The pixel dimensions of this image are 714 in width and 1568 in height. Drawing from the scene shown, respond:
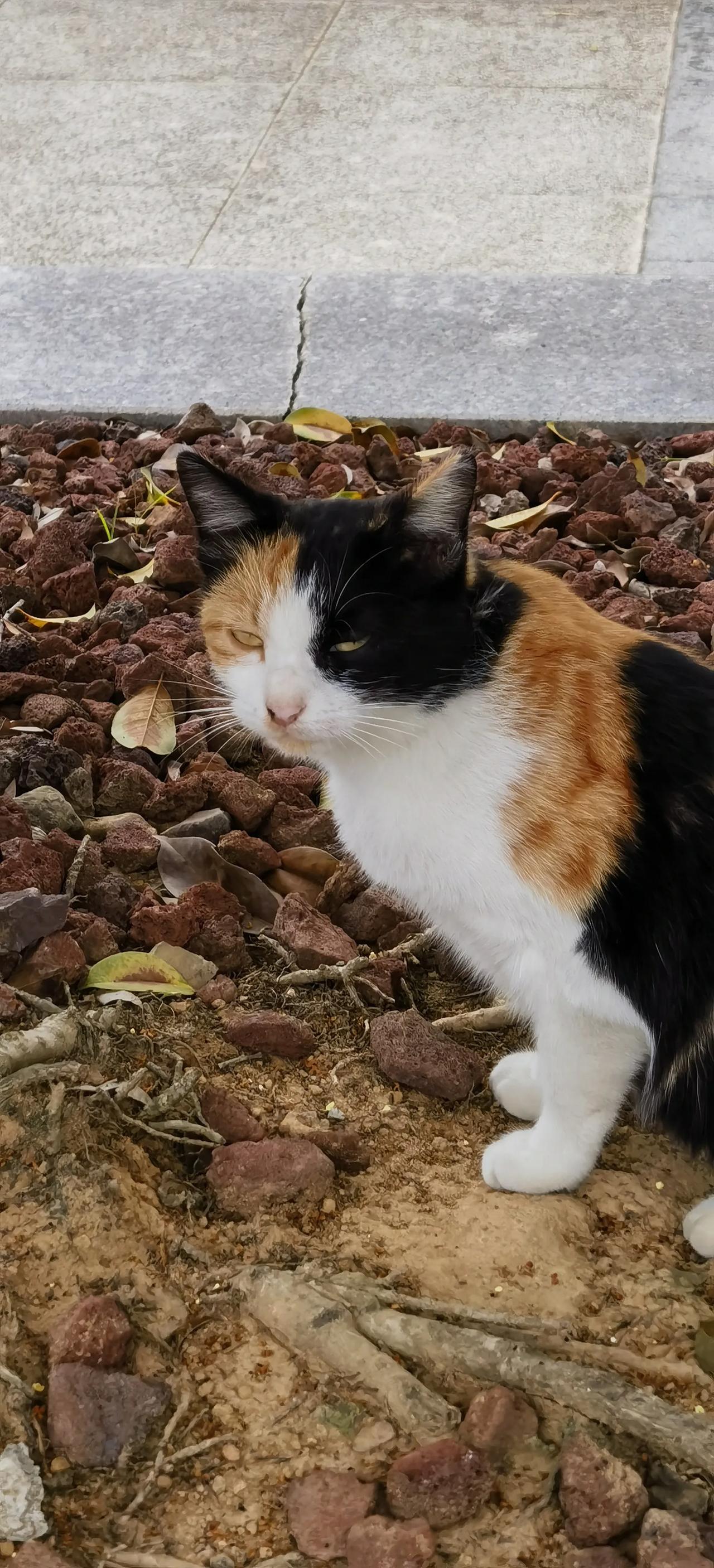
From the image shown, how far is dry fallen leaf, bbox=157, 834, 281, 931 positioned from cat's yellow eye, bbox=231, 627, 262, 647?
0.54 meters

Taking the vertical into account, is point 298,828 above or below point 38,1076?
below

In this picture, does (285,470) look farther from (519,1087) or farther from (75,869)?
(519,1087)

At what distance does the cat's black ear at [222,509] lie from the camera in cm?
183

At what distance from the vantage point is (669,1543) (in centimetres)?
133

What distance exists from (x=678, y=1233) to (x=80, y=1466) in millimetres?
798

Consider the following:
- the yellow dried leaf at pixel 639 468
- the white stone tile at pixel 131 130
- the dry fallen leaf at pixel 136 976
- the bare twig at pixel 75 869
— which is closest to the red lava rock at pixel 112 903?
the bare twig at pixel 75 869

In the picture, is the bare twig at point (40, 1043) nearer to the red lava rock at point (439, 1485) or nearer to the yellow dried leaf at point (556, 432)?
the red lava rock at point (439, 1485)

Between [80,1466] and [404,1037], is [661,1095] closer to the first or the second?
[404,1037]

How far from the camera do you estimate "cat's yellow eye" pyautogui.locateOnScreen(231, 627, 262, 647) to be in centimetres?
183

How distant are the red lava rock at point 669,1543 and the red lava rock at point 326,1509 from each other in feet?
0.90

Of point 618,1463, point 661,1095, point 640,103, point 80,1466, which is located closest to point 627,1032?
point 661,1095

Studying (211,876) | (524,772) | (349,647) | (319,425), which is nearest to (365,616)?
(349,647)

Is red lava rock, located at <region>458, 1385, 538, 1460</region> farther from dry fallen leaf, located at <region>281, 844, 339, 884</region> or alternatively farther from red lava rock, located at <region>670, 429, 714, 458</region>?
red lava rock, located at <region>670, 429, 714, 458</region>

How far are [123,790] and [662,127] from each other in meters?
4.17
